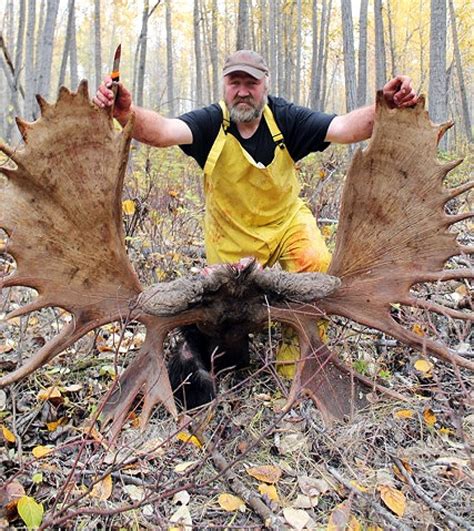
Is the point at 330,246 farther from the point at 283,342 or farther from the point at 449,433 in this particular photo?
the point at 449,433

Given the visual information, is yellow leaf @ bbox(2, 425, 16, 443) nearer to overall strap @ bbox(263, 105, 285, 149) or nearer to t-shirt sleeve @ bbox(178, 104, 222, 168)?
t-shirt sleeve @ bbox(178, 104, 222, 168)

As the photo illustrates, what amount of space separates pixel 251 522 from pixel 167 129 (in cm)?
239

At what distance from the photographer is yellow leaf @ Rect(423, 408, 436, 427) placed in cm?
298

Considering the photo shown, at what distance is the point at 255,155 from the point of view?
3924 mm

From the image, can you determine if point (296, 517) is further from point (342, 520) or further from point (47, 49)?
Result: point (47, 49)

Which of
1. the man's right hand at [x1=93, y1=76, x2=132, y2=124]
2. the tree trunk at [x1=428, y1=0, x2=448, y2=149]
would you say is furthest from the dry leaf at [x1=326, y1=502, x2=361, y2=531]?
the tree trunk at [x1=428, y1=0, x2=448, y2=149]

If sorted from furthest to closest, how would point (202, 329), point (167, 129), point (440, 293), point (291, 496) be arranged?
point (440, 293), point (167, 129), point (202, 329), point (291, 496)

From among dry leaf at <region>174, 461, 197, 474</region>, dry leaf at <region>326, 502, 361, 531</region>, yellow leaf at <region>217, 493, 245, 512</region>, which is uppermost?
dry leaf at <region>174, 461, 197, 474</region>

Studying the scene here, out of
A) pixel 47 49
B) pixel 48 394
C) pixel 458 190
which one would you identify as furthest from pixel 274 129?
pixel 47 49

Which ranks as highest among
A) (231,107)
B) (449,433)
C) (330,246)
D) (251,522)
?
(231,107)

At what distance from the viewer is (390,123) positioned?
117 inches

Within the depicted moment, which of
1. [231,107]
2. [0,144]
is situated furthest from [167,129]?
[0,144]

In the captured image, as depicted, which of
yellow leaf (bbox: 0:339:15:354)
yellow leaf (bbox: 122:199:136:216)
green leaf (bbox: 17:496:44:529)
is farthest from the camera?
yellow leaf (bbox: 122:199:136:216)

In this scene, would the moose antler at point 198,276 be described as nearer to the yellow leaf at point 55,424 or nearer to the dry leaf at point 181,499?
the yellow leaf at point 55,424
